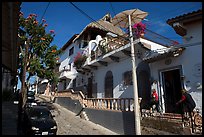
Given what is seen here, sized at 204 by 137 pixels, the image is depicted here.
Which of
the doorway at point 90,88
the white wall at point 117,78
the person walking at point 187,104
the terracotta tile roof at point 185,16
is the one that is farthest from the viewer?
the doorway at point 90,88

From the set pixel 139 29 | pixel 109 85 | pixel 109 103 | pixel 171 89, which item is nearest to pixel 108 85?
pixel 109 85

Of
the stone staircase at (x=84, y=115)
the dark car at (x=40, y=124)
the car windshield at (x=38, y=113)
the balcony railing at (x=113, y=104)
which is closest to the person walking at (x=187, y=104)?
the balcony railing at (x=113, y=104)

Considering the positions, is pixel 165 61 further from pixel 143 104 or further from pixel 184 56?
pixel 143 104

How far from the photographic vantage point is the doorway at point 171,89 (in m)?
9.06

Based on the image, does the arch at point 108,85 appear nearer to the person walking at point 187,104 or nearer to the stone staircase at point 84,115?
the stone staircase at point 84,115

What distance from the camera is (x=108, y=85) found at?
14.1 m

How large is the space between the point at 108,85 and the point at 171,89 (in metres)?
5.73

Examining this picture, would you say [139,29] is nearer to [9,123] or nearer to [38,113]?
[38,113]

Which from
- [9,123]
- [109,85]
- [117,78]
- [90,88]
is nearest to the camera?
[9,123]

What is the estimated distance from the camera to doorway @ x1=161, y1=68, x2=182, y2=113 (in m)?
9.06

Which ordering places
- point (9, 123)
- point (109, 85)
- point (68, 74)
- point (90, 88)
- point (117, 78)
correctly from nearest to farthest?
point (9, 123) → point (117, 78) → point (109, 85) → point (90, 88) → point (68, 74)

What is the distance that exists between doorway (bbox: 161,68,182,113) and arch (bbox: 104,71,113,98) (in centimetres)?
514

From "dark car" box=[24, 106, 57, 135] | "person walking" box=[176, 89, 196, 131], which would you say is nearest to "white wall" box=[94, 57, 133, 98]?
"person walking" box=[176, 89, 196, 131]

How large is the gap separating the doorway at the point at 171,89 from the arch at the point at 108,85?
5144 millimetres
